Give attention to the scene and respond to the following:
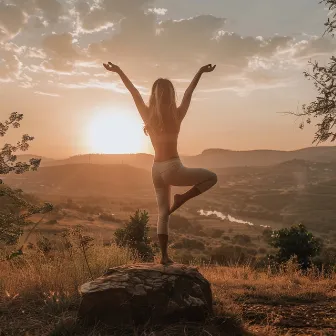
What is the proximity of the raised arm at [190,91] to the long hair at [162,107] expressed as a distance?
0.53 feet

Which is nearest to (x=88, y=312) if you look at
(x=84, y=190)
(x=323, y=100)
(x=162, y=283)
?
(x=162, y=283)

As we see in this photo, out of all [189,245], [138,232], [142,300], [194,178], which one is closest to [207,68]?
[194,178]

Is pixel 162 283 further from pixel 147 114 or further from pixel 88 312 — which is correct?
pixel 147 114

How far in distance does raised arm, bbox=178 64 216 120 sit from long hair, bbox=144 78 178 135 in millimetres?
162

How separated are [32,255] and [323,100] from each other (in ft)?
23.0

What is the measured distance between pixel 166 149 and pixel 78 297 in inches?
95.3

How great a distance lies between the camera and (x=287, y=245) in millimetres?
18719

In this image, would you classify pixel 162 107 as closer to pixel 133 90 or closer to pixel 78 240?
pixel 133 90

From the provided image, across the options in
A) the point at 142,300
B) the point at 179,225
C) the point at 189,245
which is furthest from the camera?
the point at 179,225

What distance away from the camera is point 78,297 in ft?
17.1

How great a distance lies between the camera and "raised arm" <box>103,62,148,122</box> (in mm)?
5641

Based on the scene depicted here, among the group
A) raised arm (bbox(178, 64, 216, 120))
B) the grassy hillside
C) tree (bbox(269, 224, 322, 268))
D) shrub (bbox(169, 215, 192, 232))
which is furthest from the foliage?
the grassy hillside

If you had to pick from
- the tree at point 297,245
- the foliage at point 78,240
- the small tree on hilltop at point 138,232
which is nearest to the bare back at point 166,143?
the foliage at point 78,240

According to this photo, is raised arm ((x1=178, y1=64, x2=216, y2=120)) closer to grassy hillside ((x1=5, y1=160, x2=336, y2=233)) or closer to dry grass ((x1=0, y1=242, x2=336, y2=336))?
dry grass ((x1=0, y1=242, x2=336, y2=336))
